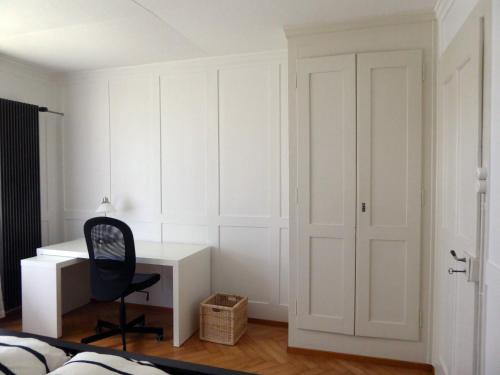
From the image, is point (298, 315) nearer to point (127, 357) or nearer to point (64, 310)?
point (127, 357)

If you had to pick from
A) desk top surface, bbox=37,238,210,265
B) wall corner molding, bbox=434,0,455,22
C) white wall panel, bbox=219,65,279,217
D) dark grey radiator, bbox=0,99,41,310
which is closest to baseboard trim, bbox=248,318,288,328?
desk top surface, bbox=37,238,210,265

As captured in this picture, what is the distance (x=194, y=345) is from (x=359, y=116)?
219cm

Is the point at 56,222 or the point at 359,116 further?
the point at 56,222

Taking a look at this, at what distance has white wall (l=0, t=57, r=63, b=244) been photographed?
11.4ft

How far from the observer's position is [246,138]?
3.20 meters

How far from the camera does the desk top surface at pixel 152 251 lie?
9.19 feet

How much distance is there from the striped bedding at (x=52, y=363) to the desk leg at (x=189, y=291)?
146cm

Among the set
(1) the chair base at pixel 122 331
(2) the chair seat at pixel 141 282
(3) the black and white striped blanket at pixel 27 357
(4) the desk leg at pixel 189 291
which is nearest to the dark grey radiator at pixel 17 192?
(1) the chair base at pixel 122 331

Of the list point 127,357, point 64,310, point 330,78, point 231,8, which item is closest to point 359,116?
point 330,78

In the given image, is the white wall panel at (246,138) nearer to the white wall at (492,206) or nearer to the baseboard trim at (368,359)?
the baseboard trim at (368,359)

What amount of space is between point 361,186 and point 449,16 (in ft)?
3.82

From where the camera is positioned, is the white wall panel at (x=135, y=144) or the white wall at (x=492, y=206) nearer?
the white wall at (x=492, y=206)

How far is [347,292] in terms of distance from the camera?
2.50m

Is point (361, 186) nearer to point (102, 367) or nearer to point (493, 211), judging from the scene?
point (493, 211)
